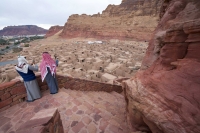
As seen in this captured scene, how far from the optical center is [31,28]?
13900cm

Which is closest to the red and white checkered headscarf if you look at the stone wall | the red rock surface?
the stone wall

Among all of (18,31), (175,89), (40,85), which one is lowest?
(40,85)

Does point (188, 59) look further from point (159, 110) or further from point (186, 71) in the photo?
point (159, 110)

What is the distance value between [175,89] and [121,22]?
27814mm

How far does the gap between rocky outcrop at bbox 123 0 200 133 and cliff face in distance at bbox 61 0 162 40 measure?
21.3m

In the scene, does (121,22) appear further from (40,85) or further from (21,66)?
(21,66)

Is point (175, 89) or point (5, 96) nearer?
point (175, 89)

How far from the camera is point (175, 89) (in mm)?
1630

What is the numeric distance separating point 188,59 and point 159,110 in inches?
38.1

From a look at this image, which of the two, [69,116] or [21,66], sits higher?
[21,66]

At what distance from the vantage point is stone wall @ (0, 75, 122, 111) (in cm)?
320

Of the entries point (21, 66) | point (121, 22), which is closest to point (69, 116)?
point (21, 66)

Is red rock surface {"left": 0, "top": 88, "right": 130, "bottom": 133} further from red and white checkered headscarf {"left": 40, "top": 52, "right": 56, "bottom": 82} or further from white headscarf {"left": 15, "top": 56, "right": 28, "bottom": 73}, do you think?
white headscarf {"left": 15, "top": 56, "right": 28, "bottom": 73}

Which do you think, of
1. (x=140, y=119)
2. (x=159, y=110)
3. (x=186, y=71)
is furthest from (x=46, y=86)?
(x=186, y=71)
